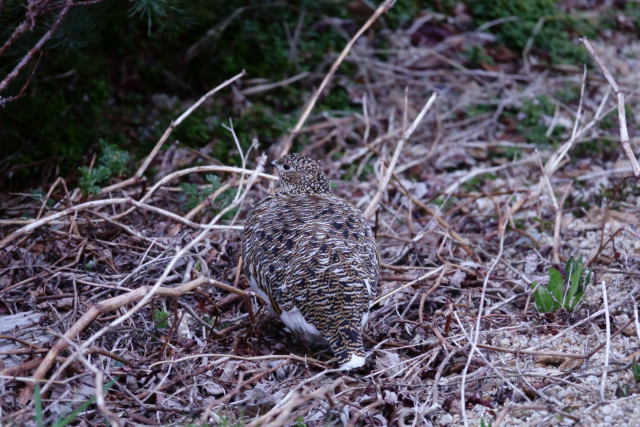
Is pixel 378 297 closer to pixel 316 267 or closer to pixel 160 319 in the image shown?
pixel 316 267

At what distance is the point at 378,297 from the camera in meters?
5.20

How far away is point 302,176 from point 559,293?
6.36 feet

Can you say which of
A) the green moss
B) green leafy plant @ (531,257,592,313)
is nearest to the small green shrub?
green leafy plant @ (531,257,592,313)

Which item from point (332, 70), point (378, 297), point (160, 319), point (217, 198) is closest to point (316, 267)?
point (378, 297)

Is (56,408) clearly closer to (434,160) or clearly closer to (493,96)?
(434,160)

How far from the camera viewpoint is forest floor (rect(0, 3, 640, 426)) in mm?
4027

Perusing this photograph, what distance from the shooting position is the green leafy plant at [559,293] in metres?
4.89

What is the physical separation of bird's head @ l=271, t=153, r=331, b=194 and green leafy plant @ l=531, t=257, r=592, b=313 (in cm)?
167

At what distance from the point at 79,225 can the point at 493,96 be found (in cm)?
514

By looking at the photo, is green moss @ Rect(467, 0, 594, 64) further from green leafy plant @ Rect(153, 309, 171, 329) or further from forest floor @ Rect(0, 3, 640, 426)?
green leafy plant @ Rect(153, 309, 171, 329)

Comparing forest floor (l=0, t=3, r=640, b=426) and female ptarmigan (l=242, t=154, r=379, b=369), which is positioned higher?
female ptarmigan (l=242, t=154, r=379, b=369)

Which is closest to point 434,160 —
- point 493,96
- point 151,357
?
point 493,96

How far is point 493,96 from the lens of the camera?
8844 mm

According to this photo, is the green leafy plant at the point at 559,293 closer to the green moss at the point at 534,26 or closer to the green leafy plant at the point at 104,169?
the green leafy plant at the point at 104,169
